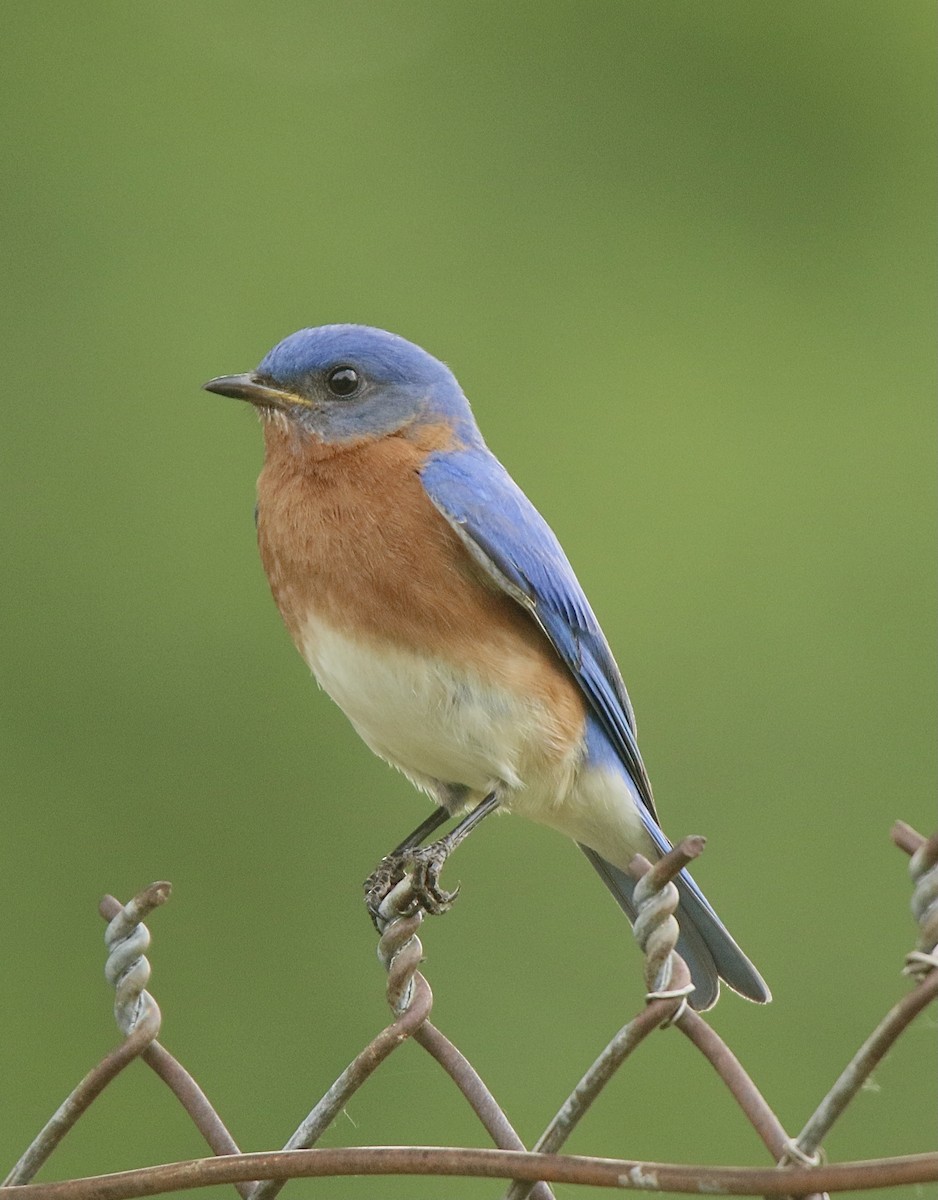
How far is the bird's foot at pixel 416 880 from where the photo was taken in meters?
2.73

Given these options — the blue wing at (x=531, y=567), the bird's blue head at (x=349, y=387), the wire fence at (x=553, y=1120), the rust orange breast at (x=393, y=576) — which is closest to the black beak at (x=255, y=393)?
the bird's blue head at (x=349, y=387)

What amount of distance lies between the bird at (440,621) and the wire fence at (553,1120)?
Answer: 77 cm

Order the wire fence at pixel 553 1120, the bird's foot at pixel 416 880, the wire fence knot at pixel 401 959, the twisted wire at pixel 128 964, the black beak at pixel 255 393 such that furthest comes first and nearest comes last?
1. the black beak at pixel 255 393
2. the bird's foot at pixel 416 880
3. the wire fence knot at pixel 401 959
4. the twisted wire at pixel 128 964
5. the wire fence at pixel 553 1120

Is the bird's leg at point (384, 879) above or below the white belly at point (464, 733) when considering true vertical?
below

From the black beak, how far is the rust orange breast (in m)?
0.20

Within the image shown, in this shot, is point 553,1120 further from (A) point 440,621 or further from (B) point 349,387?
(B) point 349,387

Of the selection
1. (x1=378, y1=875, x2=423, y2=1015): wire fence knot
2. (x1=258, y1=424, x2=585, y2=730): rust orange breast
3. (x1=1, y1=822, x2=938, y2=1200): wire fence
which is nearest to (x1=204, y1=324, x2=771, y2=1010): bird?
(x1=258, y1=424, x2=585, y2=730): rust orange breast

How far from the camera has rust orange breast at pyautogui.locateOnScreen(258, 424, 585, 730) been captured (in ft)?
9.77

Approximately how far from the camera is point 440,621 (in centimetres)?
298

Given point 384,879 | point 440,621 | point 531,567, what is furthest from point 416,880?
point 531,567

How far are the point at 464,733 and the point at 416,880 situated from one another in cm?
40

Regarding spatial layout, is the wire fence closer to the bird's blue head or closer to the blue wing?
the blue wing

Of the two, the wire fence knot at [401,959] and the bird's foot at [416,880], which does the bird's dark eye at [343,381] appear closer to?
Result: the bird's foot at [416,880]

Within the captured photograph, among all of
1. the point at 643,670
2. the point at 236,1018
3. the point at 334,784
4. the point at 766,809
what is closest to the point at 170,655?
→ the point at 334,784
